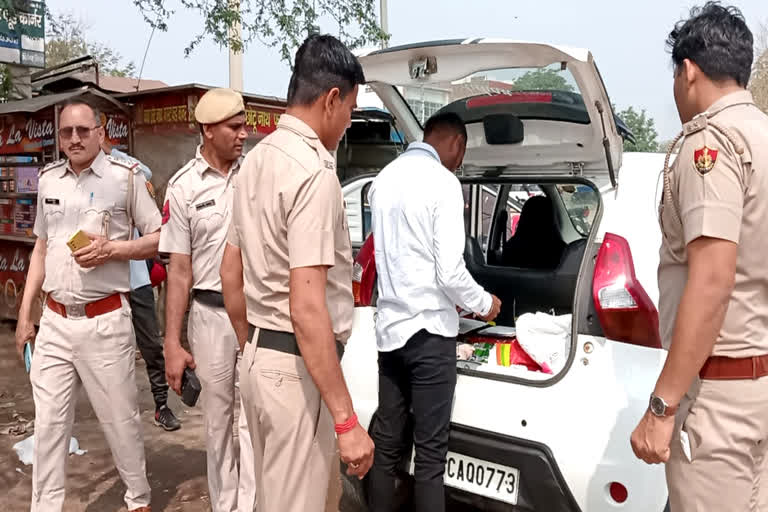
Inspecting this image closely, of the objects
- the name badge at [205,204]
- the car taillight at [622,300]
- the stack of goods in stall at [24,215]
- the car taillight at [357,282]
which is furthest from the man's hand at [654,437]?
the stack of goods in stall at [24,215]

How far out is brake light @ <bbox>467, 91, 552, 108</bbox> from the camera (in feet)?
9.27

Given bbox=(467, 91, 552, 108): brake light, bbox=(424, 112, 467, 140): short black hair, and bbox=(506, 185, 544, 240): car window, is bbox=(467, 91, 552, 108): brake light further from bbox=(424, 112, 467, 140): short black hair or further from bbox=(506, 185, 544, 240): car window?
bbox=(506, 185, 544, 240): car window

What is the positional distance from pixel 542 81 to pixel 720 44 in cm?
102

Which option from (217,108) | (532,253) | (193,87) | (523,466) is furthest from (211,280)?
(193,87)

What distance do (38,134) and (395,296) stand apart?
228 inches

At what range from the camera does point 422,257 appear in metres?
2.60

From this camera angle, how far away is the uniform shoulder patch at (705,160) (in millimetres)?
1662

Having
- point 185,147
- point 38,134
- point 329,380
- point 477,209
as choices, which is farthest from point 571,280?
point 38,134

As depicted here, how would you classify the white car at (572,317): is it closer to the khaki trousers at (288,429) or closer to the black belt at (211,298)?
the black belt at (211,298)

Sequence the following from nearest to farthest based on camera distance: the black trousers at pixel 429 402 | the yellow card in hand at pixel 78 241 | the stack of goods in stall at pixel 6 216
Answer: the black trousers at pixel 429 402
the yellow card in hand at pixel 78 241
the stack of goods in stall at pixel 6 216

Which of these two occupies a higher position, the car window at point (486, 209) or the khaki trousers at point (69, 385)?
the car window at point (486, 209)

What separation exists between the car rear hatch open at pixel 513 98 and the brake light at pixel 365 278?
69 cm

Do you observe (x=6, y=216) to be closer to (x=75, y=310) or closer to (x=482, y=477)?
(x=75, y=310)

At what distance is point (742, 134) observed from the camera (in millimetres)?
1676
